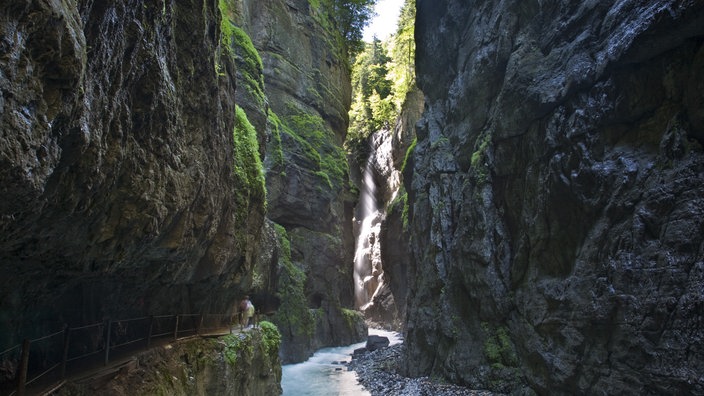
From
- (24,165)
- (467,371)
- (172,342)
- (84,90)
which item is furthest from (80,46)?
(467,371)

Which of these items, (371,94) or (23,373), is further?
(371,94)

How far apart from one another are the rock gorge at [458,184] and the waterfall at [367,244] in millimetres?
28131

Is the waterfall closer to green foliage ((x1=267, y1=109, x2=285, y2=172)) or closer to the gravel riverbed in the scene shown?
green foliage ((x1=267, y1=109, x2=285, y2=172))

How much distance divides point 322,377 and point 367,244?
3079 centimetres

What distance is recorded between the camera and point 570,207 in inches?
499

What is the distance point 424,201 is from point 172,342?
14.3 meters

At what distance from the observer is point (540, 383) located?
42.7 ft

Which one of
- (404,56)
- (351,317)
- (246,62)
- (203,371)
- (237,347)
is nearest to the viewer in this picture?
(203,371)

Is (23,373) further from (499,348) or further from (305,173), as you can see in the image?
(305,173)

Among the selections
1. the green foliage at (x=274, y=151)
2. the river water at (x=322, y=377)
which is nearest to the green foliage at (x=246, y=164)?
the river water at (x=322, y=377)

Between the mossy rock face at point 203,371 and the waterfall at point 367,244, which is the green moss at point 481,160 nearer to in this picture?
the mossy rock face at point 203,371

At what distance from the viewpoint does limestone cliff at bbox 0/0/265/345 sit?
14.7 feet

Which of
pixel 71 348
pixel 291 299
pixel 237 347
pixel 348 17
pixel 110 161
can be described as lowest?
pixel 237 347

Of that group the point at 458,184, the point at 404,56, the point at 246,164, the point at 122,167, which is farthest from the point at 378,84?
the point at 122,167
